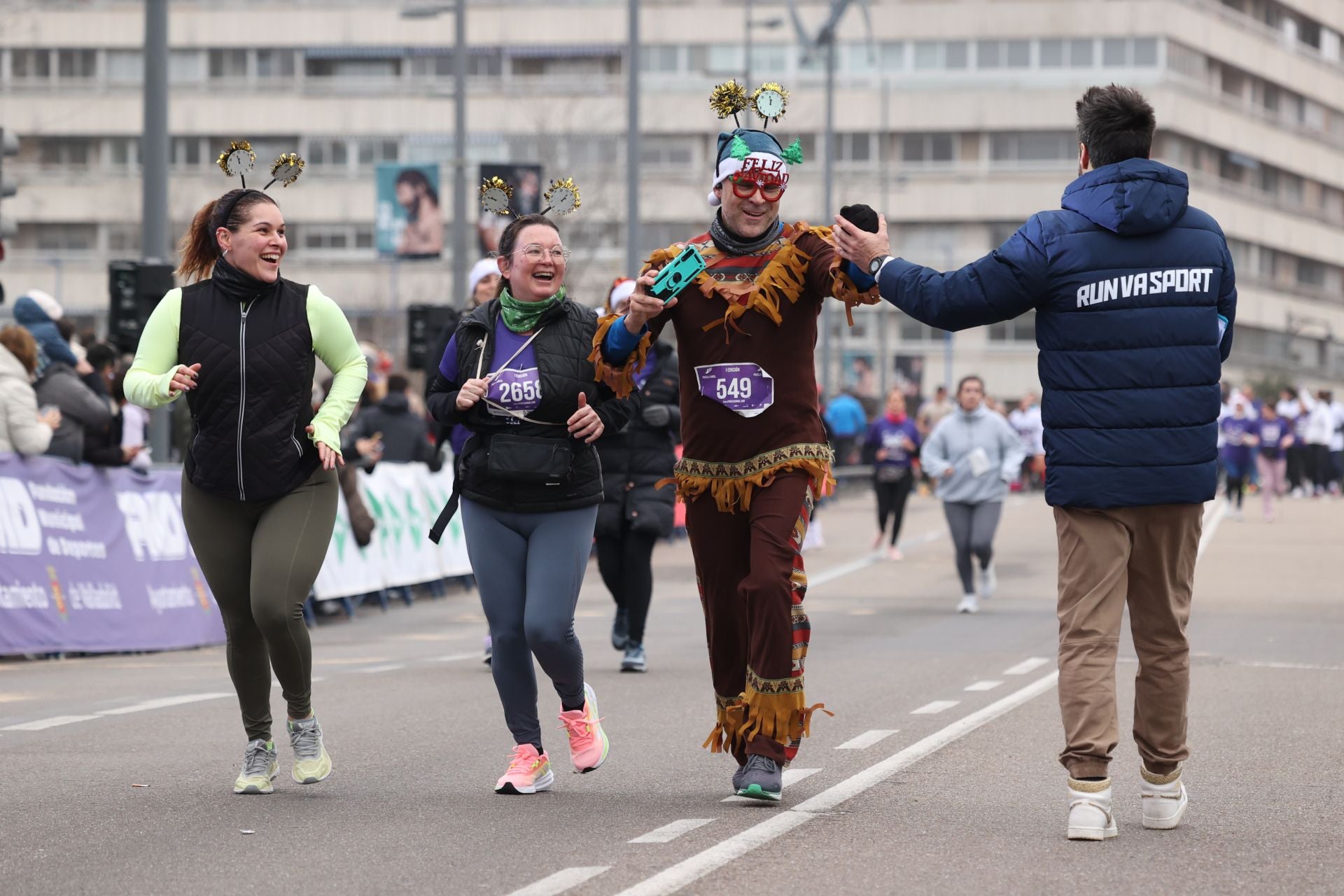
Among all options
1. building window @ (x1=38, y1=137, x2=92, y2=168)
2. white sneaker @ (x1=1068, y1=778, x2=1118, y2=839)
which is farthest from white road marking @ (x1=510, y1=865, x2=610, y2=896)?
building window @ (x1=38, y1=137, x2=92, y2=168)

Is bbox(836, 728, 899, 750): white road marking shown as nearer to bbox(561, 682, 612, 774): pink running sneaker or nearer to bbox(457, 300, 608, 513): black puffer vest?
bbox(561, 682, 612, 774): pink running sneaker

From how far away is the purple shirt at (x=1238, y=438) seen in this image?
33.9m

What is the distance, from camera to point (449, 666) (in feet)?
45.9

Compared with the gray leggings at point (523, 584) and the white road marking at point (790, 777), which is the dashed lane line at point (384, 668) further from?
the gray leggings at point (523, 584)

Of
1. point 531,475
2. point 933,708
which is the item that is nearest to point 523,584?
point 531,475

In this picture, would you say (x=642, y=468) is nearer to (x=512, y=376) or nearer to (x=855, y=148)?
(x=512, y=376)

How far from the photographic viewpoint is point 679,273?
7684 mm

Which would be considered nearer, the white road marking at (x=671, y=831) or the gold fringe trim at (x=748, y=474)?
the white road marking at (x=671, y=831)

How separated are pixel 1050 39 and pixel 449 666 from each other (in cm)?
7230

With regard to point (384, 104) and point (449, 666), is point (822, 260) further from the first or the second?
point (384, 104)

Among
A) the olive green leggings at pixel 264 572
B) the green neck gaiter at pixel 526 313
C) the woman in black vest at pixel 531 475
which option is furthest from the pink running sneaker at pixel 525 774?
the green neck gaiter at pixel 526 313

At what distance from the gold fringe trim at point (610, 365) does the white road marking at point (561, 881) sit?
2109 millimetres

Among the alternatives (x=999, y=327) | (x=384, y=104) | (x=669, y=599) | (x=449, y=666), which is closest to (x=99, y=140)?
(x=384, y=104)

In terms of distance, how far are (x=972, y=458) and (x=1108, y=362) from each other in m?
11.8
